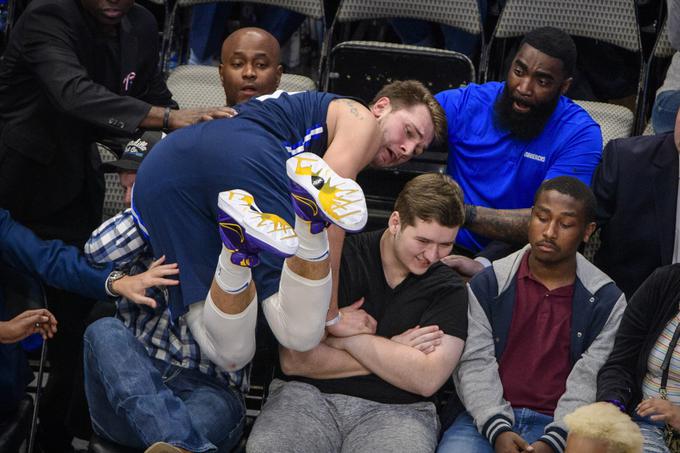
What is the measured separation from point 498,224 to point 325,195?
1.34m

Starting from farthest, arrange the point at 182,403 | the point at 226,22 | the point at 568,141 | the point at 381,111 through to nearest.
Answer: the point at 226,22 → the point at 568,141 → the point at 381,111 → the point at 182,403

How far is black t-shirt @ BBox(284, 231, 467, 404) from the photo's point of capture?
129 inches

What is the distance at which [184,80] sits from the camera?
4852 mm

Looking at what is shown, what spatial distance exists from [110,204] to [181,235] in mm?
1163

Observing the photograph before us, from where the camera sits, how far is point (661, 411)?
306 cm

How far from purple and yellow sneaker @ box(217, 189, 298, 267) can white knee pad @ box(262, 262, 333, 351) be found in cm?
13

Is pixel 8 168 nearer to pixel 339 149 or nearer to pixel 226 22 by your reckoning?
pixel 339 149

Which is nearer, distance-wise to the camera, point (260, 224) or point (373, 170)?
point (260, 224)

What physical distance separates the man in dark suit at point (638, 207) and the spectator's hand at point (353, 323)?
3.38 ft

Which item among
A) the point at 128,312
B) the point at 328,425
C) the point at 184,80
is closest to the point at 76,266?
the point at 128,312

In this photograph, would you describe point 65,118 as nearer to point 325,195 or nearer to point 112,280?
point 112,280

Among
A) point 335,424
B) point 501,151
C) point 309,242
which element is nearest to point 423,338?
point 335,424

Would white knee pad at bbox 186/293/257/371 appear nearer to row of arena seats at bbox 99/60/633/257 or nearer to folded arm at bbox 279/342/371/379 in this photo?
folded arm at bbox 279/342/371/379

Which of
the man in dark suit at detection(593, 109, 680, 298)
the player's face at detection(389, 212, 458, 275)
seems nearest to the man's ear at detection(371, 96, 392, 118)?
the player's face at detection(389, 212, 458, 275)
